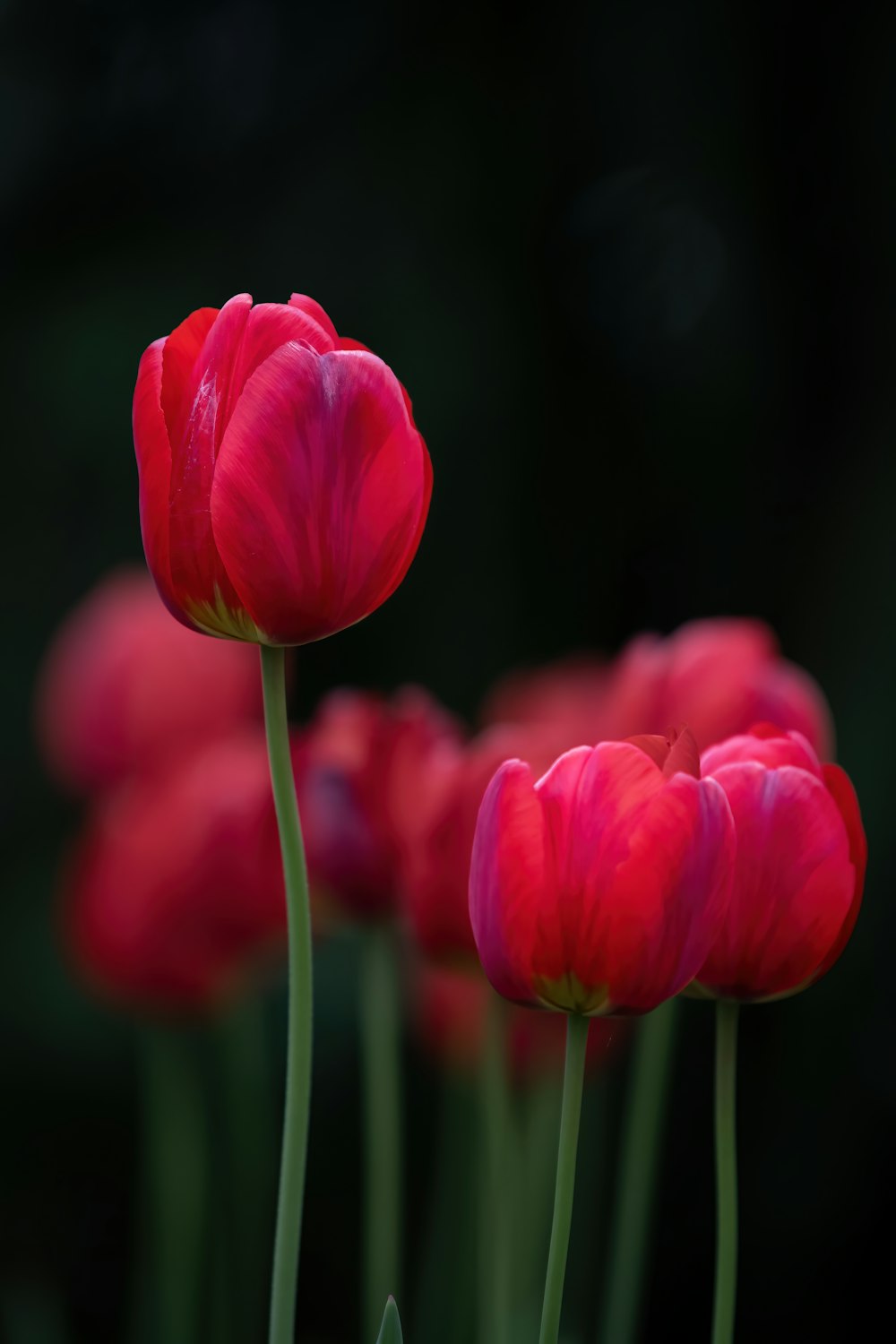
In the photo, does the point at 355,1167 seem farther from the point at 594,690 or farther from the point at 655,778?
the point at 655,778

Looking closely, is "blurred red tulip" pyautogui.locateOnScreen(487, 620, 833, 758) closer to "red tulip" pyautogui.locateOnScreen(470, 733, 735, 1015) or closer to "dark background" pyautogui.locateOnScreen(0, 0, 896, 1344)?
"red tulip" pyautogui.locateOnScreen(470, 733, 735, 1015)

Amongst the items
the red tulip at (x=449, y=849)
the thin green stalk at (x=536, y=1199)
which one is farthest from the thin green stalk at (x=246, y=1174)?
the red tulip at (x=449, y=849)

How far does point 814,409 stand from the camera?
0.90m

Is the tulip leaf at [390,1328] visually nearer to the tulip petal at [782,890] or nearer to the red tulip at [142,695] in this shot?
the tulip petal at [782,890]

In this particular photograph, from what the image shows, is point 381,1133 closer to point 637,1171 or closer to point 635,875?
point 637,1171

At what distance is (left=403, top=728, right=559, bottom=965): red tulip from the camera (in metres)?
0.30

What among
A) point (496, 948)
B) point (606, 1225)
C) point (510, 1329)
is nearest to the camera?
point (496, 948)

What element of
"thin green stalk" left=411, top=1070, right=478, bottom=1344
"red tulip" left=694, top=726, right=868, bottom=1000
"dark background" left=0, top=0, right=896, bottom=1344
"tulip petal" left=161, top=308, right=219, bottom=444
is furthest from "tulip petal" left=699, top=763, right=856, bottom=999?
"dark background" left=0, top=0, right=896, bottom=1344

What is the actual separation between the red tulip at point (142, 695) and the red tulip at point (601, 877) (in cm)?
29

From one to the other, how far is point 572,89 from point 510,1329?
2.62 feet

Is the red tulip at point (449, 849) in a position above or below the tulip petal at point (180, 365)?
below

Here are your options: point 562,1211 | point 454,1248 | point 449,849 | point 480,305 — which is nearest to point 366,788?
point 449,849

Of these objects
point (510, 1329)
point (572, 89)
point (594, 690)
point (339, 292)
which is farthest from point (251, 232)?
point (510, 1329)

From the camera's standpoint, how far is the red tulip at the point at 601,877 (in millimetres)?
213
